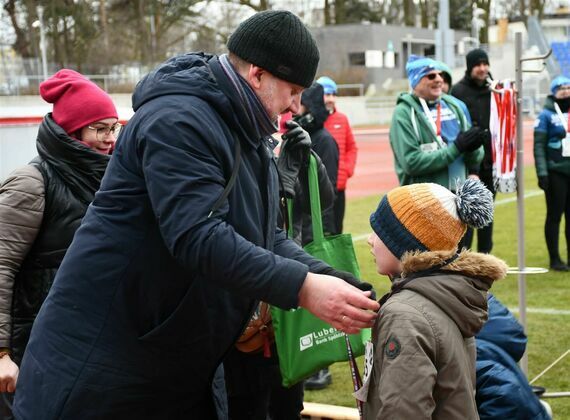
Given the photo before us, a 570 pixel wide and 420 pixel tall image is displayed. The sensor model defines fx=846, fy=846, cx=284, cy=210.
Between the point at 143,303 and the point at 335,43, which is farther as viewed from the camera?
the point at 335,43

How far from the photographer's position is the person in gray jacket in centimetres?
226

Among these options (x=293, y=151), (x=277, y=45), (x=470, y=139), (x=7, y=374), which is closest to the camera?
(x=277, y=45)

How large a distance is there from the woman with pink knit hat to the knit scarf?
1.13 m

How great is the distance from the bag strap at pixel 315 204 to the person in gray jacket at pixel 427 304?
2.93 feet

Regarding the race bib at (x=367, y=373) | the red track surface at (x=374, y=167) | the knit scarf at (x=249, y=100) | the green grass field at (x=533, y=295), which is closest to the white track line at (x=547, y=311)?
the green grass field at (x=533, y=295)

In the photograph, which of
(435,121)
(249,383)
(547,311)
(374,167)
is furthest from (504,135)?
(374,167)

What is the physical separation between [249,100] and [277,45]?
0.16m

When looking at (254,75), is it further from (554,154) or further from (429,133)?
(554,154)

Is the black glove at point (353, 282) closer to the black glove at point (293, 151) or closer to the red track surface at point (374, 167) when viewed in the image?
the black glove at point (293, 151)

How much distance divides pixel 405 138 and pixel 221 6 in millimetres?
38106

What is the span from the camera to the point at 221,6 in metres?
42.7

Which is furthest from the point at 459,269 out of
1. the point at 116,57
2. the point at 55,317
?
the point at 116,57

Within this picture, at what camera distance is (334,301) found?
209cm

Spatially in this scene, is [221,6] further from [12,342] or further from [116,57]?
[12,342]
